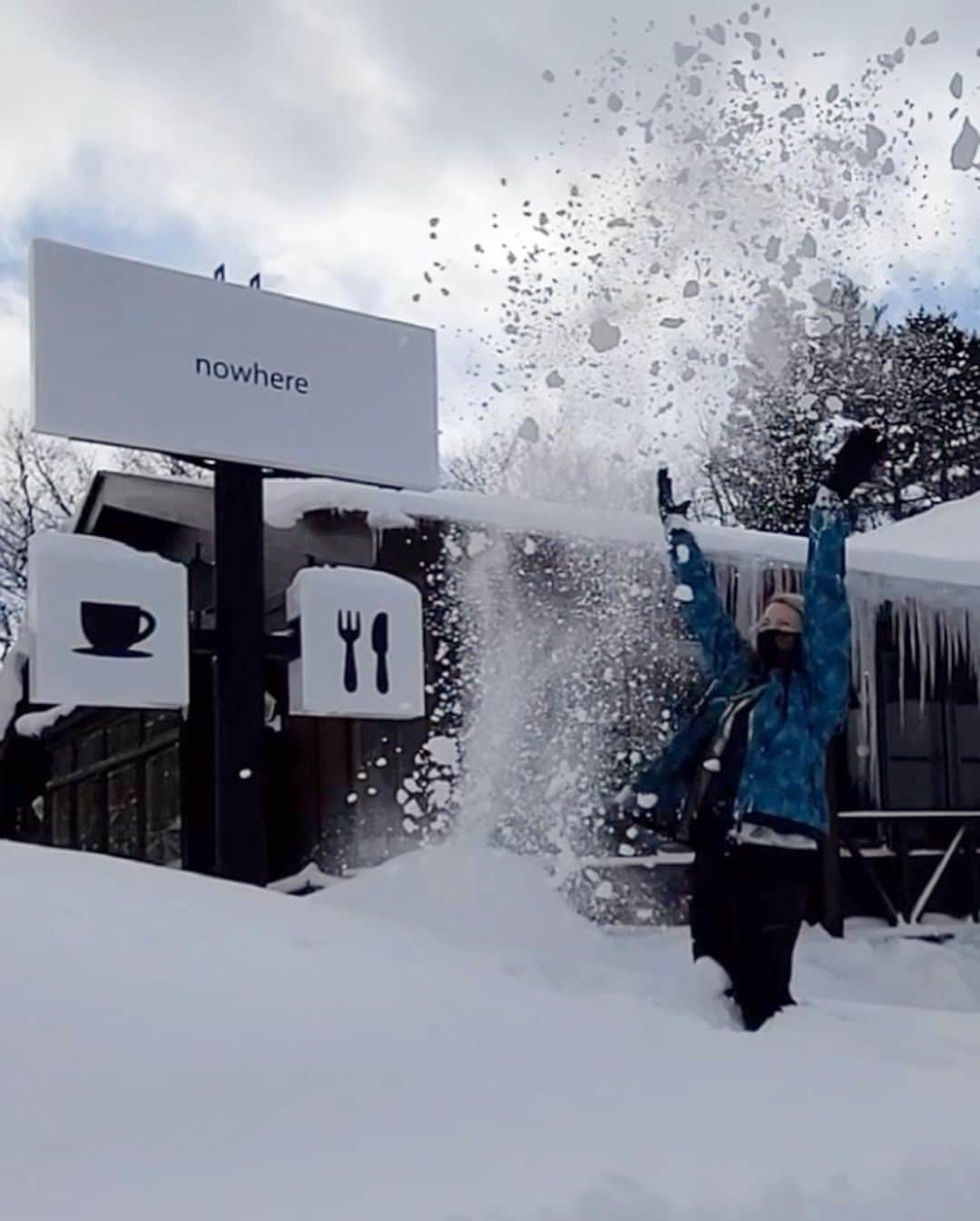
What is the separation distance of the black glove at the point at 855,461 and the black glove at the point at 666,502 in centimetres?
62

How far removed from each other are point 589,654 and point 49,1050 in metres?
7.53

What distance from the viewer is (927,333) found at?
89.5ft

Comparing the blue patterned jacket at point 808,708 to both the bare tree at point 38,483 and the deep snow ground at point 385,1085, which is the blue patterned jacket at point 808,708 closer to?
the deep snow ground at point 385,1085

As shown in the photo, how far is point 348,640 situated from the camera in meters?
6.86

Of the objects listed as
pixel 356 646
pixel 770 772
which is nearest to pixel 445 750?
pixel 356 646

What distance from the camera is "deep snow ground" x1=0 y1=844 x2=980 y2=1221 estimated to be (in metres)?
2.72

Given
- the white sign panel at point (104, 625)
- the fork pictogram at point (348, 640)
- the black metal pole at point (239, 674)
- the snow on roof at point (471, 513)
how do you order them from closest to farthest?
the white sign panel at point (104, 625), the black metal pole at point (239, 674), the fork pictogram at point (348, 640), the snow on roof at point (471, 513)

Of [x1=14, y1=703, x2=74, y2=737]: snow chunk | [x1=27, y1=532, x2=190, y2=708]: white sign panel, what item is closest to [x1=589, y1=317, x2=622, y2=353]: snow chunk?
[x1=27, y1=532, x2=190, y2=708]: white sign panel

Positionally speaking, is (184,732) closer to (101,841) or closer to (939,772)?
(101,841)

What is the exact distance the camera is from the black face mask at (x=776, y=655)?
16.5 ft

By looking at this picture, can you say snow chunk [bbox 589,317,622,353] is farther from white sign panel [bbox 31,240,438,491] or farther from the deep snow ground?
the deep snow ground

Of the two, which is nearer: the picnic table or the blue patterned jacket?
the blue patterned jacket

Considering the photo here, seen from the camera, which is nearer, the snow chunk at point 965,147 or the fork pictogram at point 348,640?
the snow chunk at point 965,147

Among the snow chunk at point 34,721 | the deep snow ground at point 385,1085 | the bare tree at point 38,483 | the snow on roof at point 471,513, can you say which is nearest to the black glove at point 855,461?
the deep snow ground at point 385,1085
